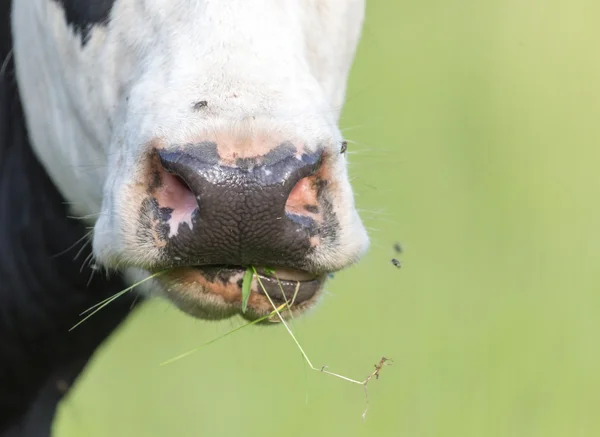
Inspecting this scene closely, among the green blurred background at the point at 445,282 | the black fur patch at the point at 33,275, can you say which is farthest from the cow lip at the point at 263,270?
the green blurred background at the point at 445,282

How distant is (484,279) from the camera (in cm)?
555

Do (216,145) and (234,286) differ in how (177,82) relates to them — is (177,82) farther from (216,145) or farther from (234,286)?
(234,286)

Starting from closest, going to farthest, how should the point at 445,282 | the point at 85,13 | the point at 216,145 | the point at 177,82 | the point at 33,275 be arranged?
the point at 216,145 → the point at 177,82 → the point at 85,13 → the point at 33,275 → the point at 445,282

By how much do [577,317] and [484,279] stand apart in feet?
1.60

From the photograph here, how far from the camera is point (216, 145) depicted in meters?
1.73

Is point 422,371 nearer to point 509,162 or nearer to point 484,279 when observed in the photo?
point 484,279

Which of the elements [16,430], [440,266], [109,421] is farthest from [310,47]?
[440,266]

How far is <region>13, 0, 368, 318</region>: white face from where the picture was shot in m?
1.74

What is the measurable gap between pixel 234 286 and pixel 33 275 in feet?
2.91

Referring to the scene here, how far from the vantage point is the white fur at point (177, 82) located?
181cm

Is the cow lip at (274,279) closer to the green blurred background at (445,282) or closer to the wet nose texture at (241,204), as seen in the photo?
the wet nose texture at (241,204)

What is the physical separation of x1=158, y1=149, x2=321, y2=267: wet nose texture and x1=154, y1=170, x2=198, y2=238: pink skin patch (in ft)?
0.05

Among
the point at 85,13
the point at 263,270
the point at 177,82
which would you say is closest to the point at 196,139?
the point at 177,82

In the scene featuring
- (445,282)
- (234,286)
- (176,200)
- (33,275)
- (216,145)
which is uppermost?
(216,145)
